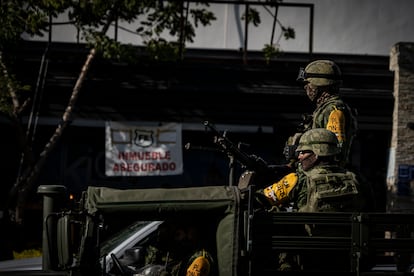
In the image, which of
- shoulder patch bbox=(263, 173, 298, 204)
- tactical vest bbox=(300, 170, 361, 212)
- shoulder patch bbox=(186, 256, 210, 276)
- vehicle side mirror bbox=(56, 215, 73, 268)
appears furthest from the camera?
shoulder patch bbox=(263, 173, 298, 204)

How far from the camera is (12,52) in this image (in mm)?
15086

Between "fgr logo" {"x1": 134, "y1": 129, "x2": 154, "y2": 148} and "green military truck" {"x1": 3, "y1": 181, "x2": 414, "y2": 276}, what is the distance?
1042 cm

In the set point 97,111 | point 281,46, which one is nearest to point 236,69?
point 281,46

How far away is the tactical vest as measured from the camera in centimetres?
546

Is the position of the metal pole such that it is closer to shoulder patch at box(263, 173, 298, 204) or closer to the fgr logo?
shoulder patch at box(263, 173, 298, 204)

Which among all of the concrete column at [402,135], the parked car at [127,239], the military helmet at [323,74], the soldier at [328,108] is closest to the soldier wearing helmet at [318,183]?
the soldier at [328,108]

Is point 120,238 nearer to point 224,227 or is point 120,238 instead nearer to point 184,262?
point 184,262

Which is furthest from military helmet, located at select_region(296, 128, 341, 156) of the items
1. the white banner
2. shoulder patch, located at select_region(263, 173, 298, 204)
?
the white banner

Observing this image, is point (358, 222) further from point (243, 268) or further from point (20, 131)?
point (20, 131)

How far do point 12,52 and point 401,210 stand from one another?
705 centimetres

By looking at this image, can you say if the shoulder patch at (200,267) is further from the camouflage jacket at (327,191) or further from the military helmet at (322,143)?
the military helmet at (322,143)

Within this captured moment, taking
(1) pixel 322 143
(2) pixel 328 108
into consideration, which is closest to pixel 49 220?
(1) pixel 322 143

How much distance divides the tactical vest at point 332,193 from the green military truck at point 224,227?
0.34 m

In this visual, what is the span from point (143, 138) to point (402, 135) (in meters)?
4.52
